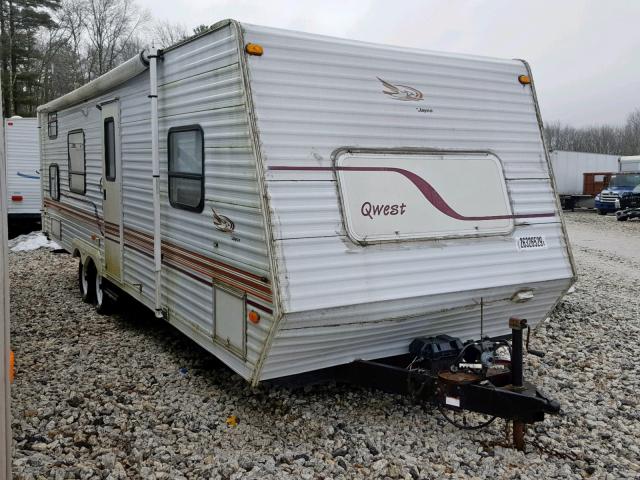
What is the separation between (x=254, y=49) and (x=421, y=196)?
1465mm

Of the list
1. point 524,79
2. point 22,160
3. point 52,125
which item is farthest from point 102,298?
point 22,160

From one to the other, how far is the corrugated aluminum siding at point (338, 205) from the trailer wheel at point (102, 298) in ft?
12.6

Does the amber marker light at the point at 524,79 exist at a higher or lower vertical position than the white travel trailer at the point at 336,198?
higher

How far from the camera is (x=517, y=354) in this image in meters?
4.02

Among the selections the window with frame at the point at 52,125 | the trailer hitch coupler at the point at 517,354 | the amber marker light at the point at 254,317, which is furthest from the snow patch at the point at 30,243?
the trailer hitch coupler at the point at 517,354

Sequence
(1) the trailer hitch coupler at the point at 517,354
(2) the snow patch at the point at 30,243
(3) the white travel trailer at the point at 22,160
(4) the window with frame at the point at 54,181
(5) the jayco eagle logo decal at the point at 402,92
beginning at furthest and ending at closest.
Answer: (3) the white travel trailer at the point at 22,160
(2) the snow patch at the point at 30,243
(4) the window with frame at the point at 54,181
(5) the jayco eagle logo decal at the point at 402,92
(1) the trailer hitch coupler at the point at 517,354

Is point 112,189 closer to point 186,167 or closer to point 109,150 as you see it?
point 109,150

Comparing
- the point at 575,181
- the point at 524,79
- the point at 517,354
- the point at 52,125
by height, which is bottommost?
the point at 517,354

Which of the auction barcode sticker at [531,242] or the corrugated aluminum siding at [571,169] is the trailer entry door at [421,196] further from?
the corrugated aluminum siding at [571,169]

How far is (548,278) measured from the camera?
4645mm

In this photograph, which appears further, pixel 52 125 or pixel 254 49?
pixel 52 125

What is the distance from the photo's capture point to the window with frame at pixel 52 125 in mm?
8500

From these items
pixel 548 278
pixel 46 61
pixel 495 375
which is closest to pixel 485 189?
pixel 548 278

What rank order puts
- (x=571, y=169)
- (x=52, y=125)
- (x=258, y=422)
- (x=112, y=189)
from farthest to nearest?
(x=571, y=169) < (x=52, y=125) < (x=112, y=189) < (x=258, y=422)
